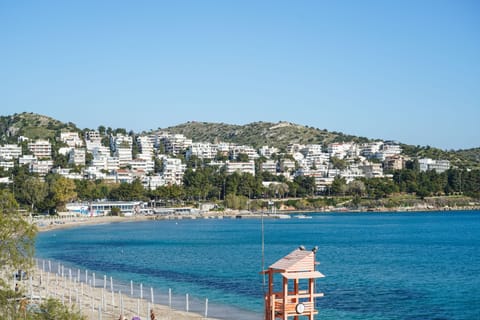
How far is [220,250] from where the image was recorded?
64500mm

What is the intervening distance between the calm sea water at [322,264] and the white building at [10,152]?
97.5 metres

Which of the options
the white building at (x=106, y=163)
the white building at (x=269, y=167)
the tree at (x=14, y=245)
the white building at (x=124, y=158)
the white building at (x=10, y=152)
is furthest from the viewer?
the white building at (x=269, y=167)

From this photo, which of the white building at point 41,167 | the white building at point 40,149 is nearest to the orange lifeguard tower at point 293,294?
the white building at point 41,167

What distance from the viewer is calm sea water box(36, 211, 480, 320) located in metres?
32.6

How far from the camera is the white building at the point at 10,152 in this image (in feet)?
608

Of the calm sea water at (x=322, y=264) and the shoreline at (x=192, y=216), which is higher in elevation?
the calm sea water at (x=322, y=264)

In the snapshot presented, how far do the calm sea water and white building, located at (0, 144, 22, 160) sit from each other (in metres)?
97.5

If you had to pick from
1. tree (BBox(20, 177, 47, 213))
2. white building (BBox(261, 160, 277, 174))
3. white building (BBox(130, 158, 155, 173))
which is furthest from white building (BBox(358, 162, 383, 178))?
tree (BBox(20, 177, 47, 213))

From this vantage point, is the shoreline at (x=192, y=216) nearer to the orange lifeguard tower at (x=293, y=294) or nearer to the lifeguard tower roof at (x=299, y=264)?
the orange lifeguard tower at (x=293, y=294)

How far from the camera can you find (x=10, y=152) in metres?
188

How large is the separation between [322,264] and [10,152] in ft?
500

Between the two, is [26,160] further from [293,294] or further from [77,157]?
[293,294]

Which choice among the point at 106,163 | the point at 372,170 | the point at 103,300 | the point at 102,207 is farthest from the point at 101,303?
the point at 372,170

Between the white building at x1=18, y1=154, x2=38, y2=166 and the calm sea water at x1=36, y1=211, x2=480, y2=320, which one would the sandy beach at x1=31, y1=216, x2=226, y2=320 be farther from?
the white building at x1=18, y1=154, x2=38, y2=166
